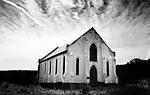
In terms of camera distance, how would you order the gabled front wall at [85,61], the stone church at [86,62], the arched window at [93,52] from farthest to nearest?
the arched window at [93,52], the stone church at [86,62], the gabled front wall at [85,61]

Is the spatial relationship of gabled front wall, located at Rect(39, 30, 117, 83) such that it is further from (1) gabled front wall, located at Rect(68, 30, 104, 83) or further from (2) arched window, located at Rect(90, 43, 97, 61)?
(2) arched window, located at Rect(90, 43, 97, 61)

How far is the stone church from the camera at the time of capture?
2389cm

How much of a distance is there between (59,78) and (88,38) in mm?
8176

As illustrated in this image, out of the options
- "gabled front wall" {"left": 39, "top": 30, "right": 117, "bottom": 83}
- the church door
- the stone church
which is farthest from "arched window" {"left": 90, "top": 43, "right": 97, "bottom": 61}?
the church door

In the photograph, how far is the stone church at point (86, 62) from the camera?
2389cm

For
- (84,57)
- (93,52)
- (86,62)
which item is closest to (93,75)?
(86,62)

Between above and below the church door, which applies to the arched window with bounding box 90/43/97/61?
above

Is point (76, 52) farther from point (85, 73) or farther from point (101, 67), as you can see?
point (101, 67)

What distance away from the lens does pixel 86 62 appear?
24750 millimetres

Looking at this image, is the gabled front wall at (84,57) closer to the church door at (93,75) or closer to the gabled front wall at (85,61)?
the gabled front wall at (85,61)

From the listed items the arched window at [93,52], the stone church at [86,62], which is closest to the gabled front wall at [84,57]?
the stone church at [86,62]

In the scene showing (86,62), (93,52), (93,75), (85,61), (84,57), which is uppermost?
(93,52)

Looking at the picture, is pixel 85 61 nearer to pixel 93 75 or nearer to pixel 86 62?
pixel 86 62

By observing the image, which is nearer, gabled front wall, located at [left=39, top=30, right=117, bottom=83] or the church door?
gabled front wall, located at [left=39, top=30, right=117, bottom=83]
